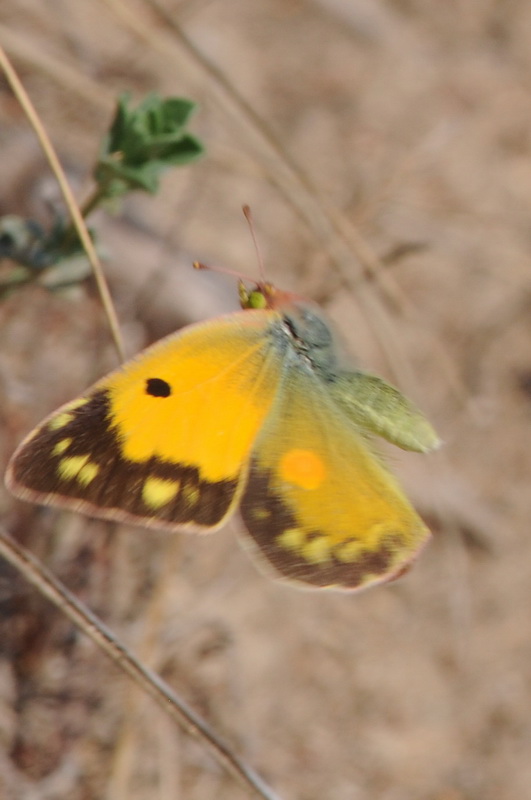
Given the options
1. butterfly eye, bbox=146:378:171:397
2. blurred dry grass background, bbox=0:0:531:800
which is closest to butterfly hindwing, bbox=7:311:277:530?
butterfly eye, bbox=146:378:171:397

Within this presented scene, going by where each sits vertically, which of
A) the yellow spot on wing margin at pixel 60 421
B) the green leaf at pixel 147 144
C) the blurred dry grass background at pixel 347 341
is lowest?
the blurred dry grass background at pixel 347 341

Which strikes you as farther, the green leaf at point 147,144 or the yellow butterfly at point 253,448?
the green leaf at point 147,144

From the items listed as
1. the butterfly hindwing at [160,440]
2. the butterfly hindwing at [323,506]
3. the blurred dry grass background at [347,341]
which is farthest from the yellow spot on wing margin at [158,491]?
the blurred dry grass background at [347,341]

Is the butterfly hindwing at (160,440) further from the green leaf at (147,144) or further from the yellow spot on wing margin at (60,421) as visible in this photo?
the green leaf at (147,144)

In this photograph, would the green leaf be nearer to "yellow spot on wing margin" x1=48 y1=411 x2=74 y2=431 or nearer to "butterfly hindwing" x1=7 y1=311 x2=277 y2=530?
"butterfly hindwing" x1=7 y1=311 x2=277 y2=530

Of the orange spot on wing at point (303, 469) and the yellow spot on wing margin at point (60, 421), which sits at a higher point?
the yellow spot on wing margin at point (60, 421)

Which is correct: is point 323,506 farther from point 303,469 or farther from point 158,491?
point 158,491

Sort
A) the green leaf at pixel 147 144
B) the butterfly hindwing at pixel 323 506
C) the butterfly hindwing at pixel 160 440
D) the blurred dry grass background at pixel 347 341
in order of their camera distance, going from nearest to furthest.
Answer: the butterfly hindwing at pixel 160 440, the butterfly hindwing at pixel 323 506, the green leaf at pixel 147 144, the blurred dry grass background at pixel 347 341
